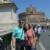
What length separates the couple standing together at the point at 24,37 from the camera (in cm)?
1119

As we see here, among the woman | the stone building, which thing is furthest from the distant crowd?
the stone building

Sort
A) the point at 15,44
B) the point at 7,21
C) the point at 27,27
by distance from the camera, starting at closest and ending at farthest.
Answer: the point at 27,27, the point at 15,44, the point at 7,21

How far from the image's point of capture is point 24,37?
1150 centimetres

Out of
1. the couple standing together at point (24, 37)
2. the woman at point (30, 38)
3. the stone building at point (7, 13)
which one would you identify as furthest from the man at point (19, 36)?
the stone building at point (7, 13)

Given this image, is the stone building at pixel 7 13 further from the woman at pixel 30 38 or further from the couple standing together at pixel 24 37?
the woman at pixel 30 38

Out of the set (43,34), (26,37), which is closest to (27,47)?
(26,37)

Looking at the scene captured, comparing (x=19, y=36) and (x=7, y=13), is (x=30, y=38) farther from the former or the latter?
(x=7, y=13)

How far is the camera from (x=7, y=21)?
13445 millimetres

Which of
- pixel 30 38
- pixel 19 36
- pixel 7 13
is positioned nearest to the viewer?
pixel 30 38

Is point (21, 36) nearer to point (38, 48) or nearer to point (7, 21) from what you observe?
point (38, 48)

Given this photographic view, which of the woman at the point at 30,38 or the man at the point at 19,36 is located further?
the man at the point at 19,36

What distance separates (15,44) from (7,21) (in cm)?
180

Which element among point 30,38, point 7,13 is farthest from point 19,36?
point 7,13

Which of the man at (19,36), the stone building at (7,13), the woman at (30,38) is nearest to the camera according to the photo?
the woman at (30,38)
